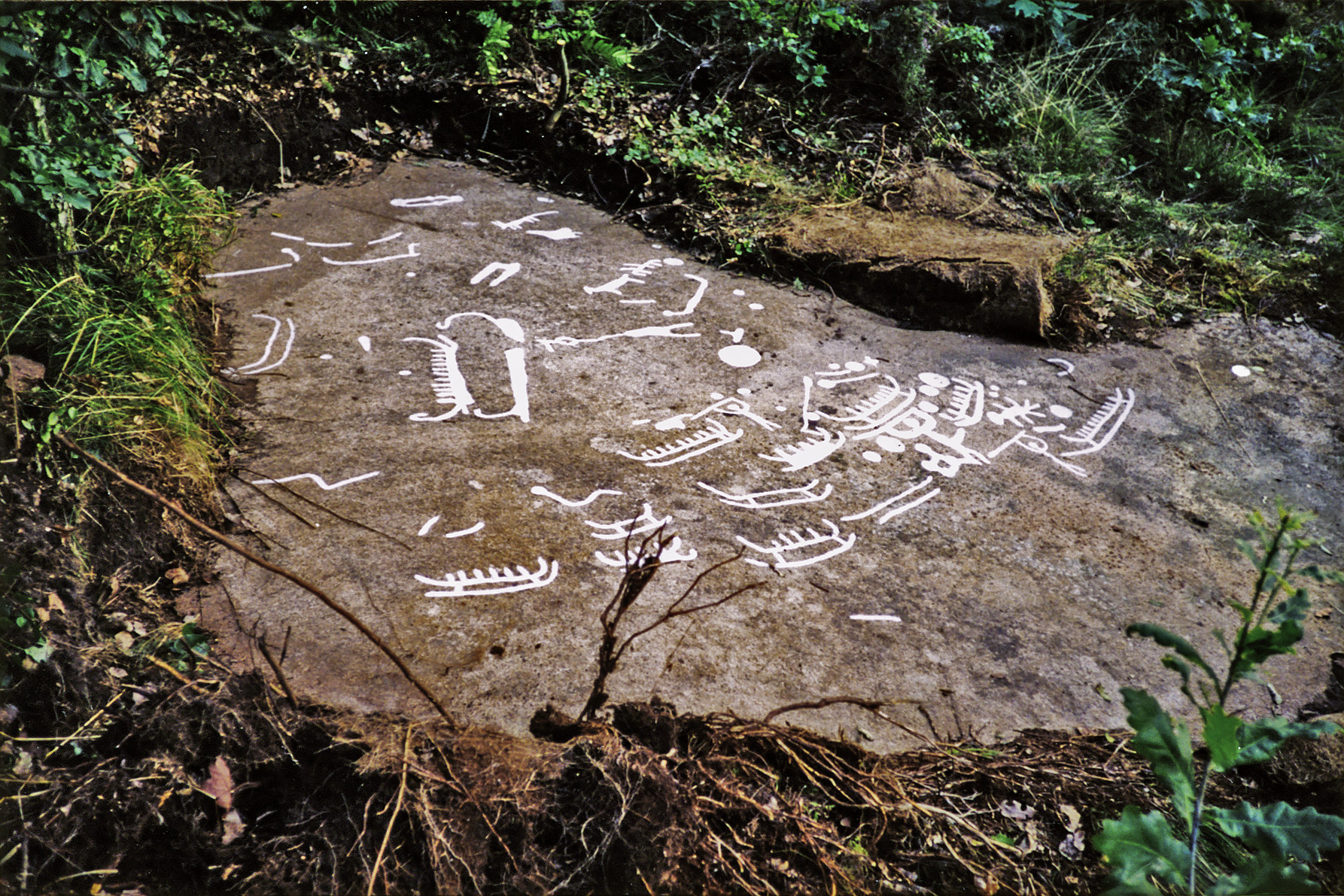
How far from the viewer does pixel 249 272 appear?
3.24 m

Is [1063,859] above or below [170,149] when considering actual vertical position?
below

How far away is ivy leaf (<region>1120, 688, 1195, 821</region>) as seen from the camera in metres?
1.28

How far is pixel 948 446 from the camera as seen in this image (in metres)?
2.82

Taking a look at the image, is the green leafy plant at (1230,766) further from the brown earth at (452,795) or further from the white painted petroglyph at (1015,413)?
the white painted petroglyph at (1015,413)

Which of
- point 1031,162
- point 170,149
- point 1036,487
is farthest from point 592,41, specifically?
point 1036,487

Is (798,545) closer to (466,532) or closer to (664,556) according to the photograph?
(664,556)

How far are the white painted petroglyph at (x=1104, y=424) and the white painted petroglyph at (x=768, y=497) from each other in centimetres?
93

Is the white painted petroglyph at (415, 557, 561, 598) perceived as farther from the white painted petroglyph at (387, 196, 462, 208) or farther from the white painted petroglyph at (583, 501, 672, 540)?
the white painted petroglyph at (387, 196, 462, 208)

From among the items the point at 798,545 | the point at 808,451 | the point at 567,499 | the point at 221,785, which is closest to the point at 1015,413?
the point at 808,451

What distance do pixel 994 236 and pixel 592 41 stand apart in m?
2.24

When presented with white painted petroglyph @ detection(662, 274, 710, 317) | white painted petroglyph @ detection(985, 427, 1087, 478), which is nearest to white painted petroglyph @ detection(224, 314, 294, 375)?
white painted petroglyph @ detection(662, 274, 710, 317)

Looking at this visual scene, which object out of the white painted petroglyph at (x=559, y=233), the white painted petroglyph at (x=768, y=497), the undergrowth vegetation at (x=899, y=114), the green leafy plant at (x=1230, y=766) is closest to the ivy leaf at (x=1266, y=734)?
the green leafy plant at (x=1230, y=766)

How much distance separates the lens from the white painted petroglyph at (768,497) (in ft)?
8.18

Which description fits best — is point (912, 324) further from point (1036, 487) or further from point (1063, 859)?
point (1063, 859)
